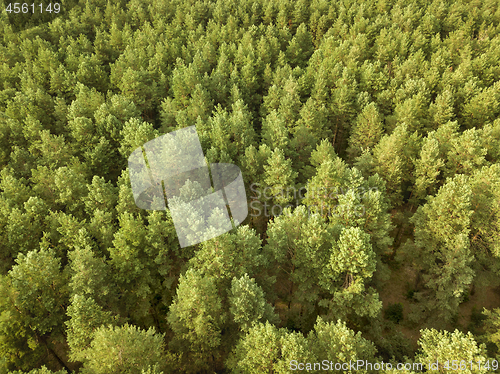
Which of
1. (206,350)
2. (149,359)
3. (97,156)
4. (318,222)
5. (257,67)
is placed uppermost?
(257,67)

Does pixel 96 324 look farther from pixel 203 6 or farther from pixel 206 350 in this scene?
pixel 203 6

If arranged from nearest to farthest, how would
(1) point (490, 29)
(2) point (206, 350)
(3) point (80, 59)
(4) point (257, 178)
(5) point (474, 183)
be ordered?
1. (2) point (206, 350)
2. (5) point (474, 183)
3. (4) point (257, 178)
4. (3) point (80, 59)
5. (1) point (490, 29)

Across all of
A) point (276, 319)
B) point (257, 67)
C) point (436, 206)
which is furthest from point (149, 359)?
point (257, 67)

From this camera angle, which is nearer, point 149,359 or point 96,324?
point 149,359

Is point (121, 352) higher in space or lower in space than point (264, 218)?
higher

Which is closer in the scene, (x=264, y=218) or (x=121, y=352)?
(x=121, y=352)

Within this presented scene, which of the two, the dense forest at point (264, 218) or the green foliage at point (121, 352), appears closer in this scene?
the green foliage at point (121, 352)

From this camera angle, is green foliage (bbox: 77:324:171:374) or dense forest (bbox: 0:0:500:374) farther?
dense forest (bbox: 0:0:500:374)

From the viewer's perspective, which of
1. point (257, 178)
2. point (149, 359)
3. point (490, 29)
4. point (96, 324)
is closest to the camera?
point (149, 359)
